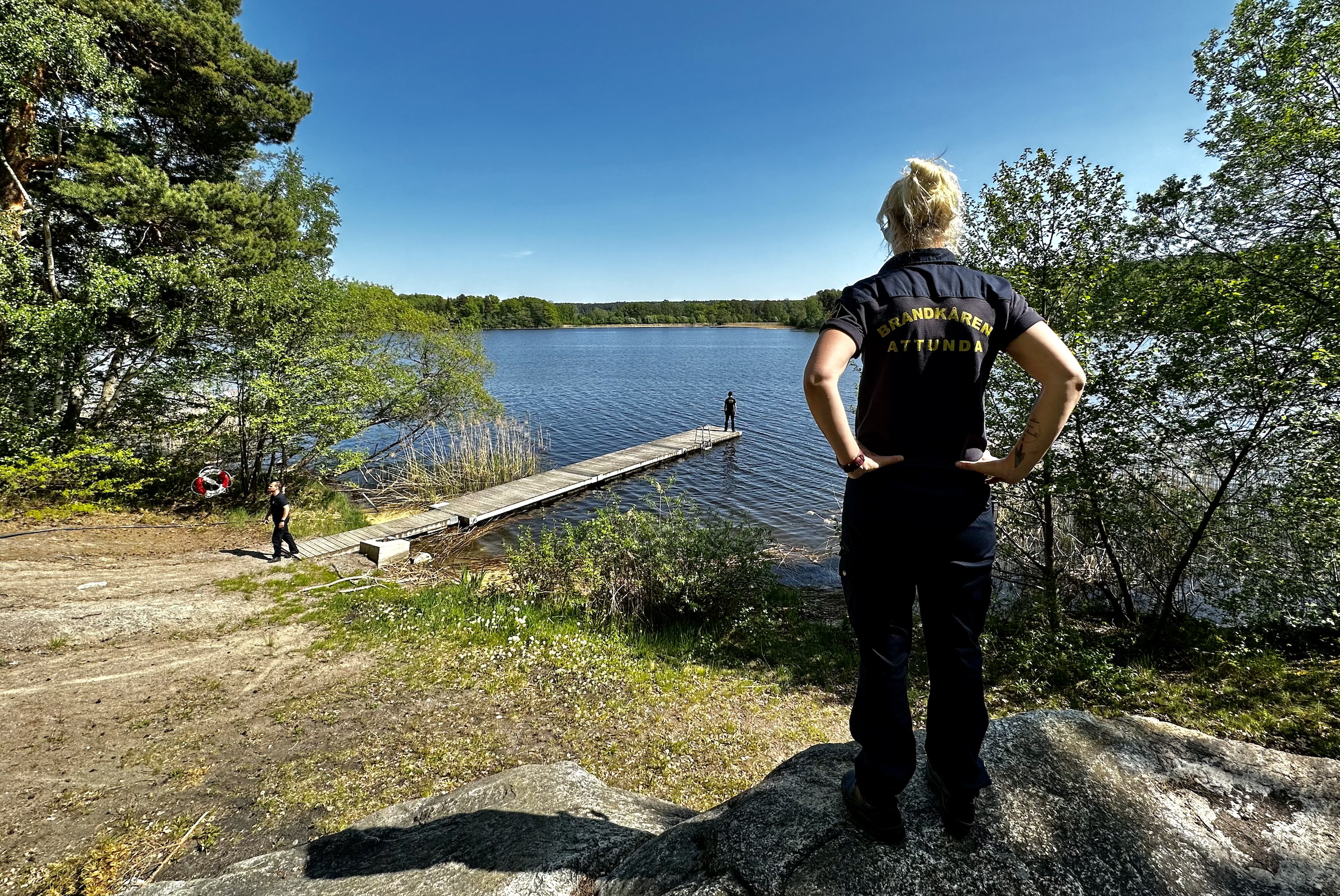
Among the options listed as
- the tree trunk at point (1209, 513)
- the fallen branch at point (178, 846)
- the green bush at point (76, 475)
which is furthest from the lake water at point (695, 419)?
the fallen branch at point (178, 846)

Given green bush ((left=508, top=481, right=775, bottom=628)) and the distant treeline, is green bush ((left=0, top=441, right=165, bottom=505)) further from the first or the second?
the distant treeline

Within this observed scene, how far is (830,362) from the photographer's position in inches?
70.0

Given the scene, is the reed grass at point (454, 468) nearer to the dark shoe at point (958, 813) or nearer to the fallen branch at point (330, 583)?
the fallen branch at point (330, 583)

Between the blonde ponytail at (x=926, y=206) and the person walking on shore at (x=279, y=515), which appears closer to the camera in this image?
the blonde ponytail at (x=926, y=206)

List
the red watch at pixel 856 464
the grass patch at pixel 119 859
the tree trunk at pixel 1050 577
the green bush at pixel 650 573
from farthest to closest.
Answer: the green bush at pixel 650 573, the tree trunk at pixel 1050 577, the grass patch at pixel 119 859, the red watch at pixel 856 464

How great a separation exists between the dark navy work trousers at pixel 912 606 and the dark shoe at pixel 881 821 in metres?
0.04

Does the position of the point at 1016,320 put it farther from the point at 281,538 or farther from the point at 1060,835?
the point at 281,538

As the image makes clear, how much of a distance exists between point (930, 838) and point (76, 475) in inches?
655

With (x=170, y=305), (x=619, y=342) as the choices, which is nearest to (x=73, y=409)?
(x=170, y=305)

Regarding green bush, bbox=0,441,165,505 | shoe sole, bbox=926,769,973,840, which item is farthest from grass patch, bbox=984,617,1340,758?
green bush, bbox=0,441,165,505

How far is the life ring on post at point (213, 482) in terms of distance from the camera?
1303cm

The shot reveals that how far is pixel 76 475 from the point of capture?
11.6 m

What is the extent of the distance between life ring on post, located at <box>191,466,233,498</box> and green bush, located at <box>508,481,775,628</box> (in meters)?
9.30

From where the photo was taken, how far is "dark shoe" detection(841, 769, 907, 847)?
199 centimetres
